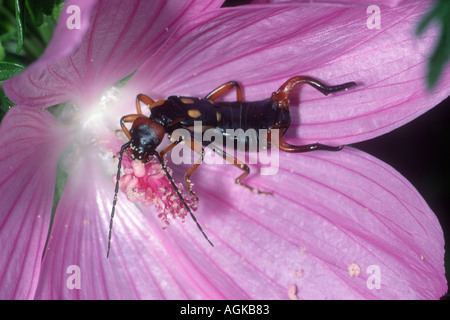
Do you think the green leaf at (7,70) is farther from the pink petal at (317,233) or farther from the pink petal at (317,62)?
the pink petal at (317,233)

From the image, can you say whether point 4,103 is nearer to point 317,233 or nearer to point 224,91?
point 224,91

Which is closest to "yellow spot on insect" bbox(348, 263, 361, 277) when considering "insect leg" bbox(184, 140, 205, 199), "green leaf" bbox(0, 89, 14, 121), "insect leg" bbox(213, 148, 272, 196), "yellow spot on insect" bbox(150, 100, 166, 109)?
"insect leg" bbox(213, 148, 272, 196)

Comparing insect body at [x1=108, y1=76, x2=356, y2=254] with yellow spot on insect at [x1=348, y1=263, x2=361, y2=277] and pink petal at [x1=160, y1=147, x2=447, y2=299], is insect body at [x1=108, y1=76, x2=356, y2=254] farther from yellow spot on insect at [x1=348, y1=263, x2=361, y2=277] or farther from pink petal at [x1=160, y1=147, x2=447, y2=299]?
yellow spot on insect at [x1=348, y1=263, x2=361, y2=277]

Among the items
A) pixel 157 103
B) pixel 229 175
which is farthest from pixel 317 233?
pixel 157 103

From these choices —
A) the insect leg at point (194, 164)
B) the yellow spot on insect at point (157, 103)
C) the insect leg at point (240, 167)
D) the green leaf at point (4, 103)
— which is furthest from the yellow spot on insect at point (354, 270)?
the green leaf at point (4, 103)

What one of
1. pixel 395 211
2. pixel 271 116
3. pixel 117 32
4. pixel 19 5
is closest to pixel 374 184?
pixel 395 211

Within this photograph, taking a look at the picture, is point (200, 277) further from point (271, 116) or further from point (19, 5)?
point (19, 5)
